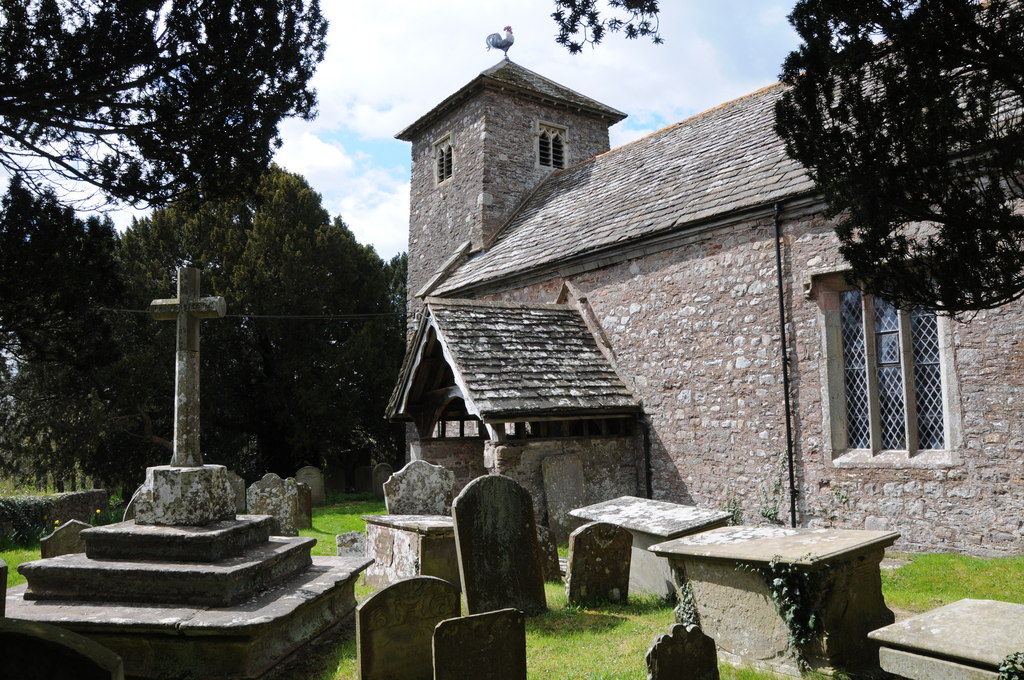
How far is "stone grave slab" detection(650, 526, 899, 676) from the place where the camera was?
4.61 metres

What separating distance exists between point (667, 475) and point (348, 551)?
491cm

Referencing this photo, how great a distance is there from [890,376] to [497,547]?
550 cm

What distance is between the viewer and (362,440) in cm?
2406

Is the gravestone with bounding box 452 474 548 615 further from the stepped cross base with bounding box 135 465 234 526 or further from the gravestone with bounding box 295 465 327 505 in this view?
the gravestone with bounding box 295 465 327 505

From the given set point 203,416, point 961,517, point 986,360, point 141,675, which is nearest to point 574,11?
point 141,675

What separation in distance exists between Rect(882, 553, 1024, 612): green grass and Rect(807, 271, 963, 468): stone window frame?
1.13 meters

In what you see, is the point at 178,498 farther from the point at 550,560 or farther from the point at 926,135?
the point at 926,135

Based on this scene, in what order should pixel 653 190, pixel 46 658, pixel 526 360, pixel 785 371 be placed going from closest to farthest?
pixel 46 658, pixel 785 371, pixel 526 360, pixel 653 190

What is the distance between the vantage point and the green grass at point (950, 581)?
6277 mm

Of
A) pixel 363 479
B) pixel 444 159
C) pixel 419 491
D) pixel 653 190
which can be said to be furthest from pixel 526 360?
pixel 363 479

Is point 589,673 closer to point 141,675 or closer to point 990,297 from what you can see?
point 141,675

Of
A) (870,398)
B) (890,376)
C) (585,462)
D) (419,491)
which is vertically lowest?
(419,491)

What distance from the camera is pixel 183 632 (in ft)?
15.4

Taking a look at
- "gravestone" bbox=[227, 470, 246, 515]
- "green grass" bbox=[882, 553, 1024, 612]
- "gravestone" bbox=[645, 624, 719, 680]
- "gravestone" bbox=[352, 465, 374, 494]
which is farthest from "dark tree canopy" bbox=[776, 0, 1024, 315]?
"gravestone" bbox=[352, 465, 374, 494]
